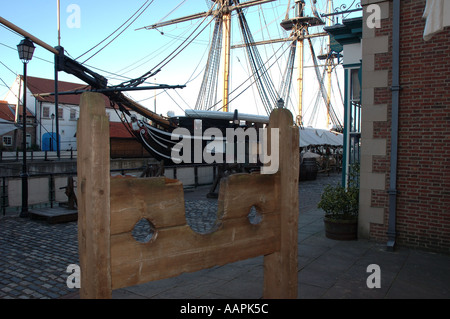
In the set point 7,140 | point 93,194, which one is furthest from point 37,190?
point 7,140

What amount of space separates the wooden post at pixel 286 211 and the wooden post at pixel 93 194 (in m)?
1.79

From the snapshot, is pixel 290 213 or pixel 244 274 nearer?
pixel 290 213

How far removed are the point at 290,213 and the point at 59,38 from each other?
89.0 feet

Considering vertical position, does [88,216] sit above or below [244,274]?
above

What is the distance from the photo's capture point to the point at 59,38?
1023 inches

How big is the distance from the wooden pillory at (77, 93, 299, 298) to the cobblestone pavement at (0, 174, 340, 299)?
2668 millimetres

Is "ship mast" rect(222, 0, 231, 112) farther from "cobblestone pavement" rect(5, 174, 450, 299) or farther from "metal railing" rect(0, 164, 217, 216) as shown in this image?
"cobblestone pavement" rect(5, 174, 450, 299)

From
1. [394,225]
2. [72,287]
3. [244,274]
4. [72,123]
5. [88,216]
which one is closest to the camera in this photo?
[88,216]

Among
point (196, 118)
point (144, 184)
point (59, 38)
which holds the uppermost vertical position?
point (59, 38)

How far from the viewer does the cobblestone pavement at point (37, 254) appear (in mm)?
4988

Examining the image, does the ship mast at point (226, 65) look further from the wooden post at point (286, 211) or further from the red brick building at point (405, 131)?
the wooden post at point (286, 211)

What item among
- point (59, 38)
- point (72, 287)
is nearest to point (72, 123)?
point (59, 38)
